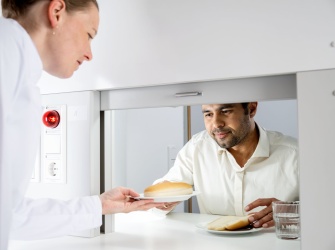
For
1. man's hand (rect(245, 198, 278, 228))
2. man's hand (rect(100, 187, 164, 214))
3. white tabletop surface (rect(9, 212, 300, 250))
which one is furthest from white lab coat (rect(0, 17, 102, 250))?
man's hand (rect(245, 198, 278, 228))

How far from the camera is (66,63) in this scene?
3.25ft

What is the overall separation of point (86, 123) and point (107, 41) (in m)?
0.30

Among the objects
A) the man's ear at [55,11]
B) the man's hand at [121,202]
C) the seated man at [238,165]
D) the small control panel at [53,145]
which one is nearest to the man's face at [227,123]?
the seated man at [238,165]

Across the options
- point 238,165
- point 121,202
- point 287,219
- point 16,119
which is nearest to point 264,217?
point 287,219

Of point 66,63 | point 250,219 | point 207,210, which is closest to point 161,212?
point 207,210

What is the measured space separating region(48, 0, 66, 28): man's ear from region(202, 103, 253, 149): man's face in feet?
2.46

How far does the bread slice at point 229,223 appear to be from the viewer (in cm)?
142

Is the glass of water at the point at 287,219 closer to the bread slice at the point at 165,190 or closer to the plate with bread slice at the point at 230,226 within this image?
the plate with bread slice at the point at 230,226

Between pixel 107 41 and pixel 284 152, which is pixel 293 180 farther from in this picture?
pixel 107 41

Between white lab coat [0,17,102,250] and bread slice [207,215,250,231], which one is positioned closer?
white lab coat [0,17,102,250]

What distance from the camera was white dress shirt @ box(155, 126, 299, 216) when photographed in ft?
5.03

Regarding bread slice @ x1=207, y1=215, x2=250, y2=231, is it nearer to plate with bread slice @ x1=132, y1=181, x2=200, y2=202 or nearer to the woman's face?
plate with bread slice @ x1=132, y1=181, x2=200, y2=202

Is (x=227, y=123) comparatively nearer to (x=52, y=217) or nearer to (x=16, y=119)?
(x=52, y=217)

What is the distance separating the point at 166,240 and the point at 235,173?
51cm
